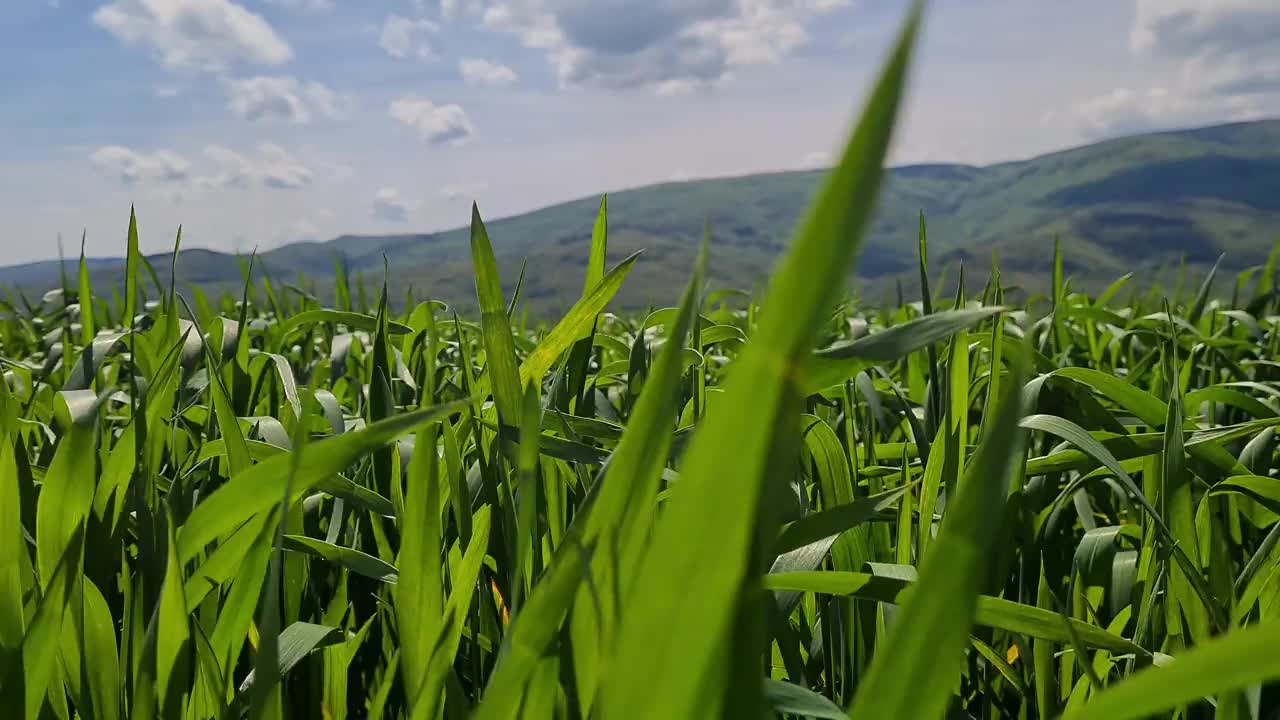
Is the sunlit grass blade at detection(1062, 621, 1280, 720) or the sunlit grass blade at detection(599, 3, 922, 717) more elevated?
the sunlit grass blade at detection(599, 3, 922, 717)

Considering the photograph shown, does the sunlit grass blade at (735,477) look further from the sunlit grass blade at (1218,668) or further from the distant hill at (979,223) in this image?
the distant hill at (979,223)

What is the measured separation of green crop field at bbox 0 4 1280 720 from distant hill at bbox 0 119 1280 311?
113155mm

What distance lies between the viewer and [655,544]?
212 mm

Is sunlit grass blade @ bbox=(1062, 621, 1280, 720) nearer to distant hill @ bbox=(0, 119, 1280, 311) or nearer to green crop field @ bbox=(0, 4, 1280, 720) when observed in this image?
green crop field @ bbox=(0, 4, 1280, 720)

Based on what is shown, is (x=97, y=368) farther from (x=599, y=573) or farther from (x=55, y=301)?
(x=55, y=301)

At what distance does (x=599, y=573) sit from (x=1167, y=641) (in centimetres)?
55

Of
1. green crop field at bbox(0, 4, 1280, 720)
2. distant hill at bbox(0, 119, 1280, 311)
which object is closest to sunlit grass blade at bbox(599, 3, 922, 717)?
green crop field at bbox(0, 4, 1280, 720)

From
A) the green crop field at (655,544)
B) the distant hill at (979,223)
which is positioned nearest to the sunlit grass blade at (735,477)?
the green crop field at (655,544)

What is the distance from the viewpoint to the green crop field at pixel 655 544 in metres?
0.21

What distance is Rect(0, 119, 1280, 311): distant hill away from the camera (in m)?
130

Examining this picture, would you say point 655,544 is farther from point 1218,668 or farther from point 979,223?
point 979,223

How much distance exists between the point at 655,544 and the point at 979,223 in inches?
7258

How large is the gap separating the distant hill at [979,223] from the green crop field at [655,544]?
371 ft

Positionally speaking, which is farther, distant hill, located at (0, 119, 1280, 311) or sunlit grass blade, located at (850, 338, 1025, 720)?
distant hill, located at (0, 119, 1280, 311)
